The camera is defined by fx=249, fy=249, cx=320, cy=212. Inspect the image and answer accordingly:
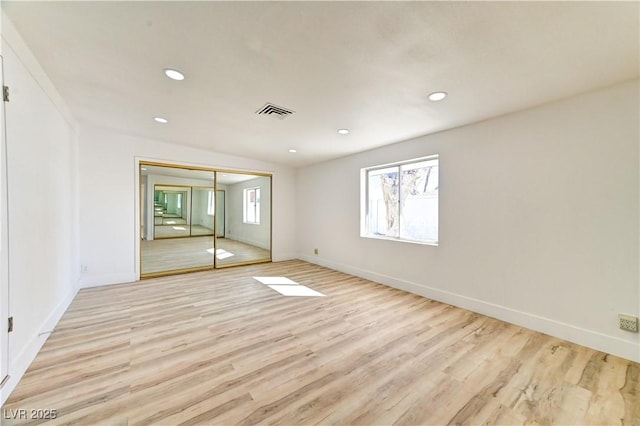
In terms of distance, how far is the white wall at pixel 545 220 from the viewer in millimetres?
2141

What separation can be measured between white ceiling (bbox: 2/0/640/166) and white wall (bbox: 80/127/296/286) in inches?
42.9

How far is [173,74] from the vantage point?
216 centimetres

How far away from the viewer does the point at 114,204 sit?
13.3 ft

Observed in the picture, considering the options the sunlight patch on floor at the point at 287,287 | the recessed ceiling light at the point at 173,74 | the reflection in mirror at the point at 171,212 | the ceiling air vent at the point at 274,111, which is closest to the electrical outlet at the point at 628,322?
the sunlight patch on floor at the point at 287,287

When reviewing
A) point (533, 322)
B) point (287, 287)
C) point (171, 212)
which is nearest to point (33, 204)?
point (287, 287)

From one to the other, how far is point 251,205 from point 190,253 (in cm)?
210

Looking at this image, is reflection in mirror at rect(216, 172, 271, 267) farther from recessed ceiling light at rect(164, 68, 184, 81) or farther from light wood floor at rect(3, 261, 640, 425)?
recessed ceiling light at rect(164, 68, 184, 81)

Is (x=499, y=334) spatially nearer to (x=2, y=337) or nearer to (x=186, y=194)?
(x=2, y=337)

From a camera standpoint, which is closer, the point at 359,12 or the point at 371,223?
the point at 359,12

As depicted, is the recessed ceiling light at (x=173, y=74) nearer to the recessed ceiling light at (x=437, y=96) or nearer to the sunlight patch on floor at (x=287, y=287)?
the recessed ceiling light at (x=437, y=96)

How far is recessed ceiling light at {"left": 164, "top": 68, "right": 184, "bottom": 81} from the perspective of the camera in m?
2.11

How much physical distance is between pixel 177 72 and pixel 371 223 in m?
3.56

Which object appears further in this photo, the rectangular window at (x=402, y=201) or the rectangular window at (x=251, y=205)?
the rectangular window at (x=251, y=205)

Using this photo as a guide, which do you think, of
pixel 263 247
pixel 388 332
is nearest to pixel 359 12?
pixel 388 332
